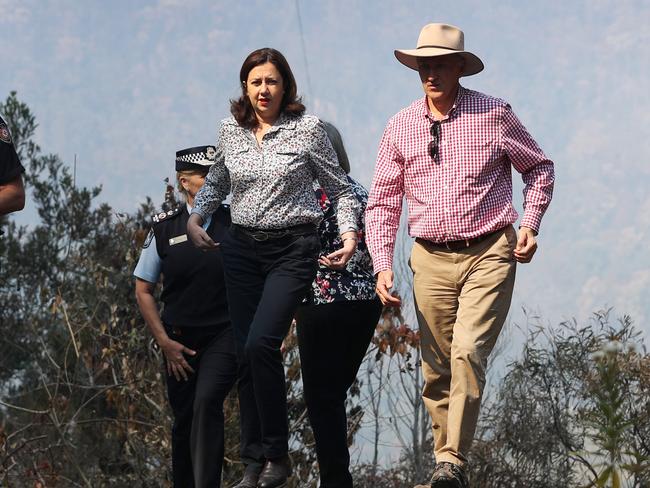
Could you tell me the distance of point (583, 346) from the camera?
8.74m

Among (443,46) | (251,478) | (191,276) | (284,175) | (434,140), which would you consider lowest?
(251,478)

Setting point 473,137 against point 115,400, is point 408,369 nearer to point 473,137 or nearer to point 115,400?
point 115,400

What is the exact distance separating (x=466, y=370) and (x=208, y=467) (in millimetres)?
1508

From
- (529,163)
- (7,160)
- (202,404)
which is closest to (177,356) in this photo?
(202,404)

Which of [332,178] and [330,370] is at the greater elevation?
[332,178]

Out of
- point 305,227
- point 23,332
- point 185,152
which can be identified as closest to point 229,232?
point 305,227

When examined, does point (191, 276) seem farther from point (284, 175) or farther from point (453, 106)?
point (453, 106)

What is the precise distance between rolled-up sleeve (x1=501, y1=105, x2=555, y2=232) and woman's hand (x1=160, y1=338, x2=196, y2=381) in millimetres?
1858

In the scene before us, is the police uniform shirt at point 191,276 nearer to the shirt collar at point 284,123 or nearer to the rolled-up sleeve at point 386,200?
the shirt collar at point 284,123

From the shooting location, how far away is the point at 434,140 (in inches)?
193

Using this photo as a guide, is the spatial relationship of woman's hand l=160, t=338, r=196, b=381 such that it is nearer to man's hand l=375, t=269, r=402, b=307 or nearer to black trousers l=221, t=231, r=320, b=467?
black trousers l=221, t=231, r=320, b=467

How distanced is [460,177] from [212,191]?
123 cm

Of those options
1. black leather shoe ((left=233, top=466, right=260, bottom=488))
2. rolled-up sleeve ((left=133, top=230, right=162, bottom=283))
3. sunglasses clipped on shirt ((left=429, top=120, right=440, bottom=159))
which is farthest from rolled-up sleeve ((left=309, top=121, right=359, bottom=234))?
rolled-up sleeve ((left=133, top=230, right=162, bottom=283))

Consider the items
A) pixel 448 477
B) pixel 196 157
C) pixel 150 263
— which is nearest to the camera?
pixel 448 477
